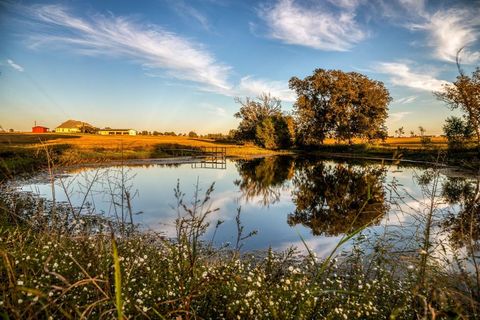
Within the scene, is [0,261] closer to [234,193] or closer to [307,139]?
[234,193]

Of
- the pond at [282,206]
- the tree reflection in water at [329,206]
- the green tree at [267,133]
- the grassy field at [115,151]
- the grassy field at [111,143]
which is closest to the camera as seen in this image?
the pond at [282,206]

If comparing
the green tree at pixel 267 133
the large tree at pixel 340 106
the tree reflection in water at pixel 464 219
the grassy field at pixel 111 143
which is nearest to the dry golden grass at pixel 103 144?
the grassy field at pixel 111 143

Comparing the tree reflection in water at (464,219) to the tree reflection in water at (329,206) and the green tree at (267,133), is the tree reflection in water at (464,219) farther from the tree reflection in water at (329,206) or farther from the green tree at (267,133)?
the green tree at (267,133)

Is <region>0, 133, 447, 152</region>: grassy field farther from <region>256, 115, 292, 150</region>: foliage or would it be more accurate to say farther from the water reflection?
the water reflection

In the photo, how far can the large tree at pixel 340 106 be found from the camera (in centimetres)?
6694

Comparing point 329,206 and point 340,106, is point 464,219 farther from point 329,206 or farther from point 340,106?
point 340,106

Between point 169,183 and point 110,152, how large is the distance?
27066 mm

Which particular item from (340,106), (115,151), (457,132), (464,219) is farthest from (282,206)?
(340,106)

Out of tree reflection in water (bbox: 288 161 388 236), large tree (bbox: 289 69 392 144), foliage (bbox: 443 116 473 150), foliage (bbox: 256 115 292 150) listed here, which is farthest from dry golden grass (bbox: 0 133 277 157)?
foliage (bbox: 443 116 473 150)

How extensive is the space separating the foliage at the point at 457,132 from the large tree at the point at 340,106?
2130cm

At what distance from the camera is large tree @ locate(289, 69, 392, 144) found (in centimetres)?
6694

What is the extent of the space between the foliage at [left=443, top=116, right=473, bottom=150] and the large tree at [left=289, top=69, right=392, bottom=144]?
2130 centimetres

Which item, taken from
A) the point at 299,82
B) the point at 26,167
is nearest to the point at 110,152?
the point at 26,167

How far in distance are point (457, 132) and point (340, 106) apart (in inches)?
1115
